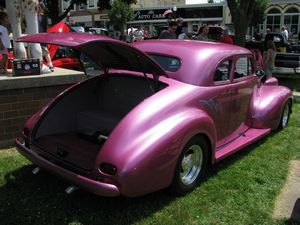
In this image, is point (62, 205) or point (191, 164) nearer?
point (62, 205)

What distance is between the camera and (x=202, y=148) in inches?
168

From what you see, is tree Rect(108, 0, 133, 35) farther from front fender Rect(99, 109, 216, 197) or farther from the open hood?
front fender Rect(99, 109, 216, 197)

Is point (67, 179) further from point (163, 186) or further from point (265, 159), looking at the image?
point (265, 159)

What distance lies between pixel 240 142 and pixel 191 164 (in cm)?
118

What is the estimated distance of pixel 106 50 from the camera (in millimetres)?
4125

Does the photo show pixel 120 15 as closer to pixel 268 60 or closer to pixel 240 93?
pixel 268 60

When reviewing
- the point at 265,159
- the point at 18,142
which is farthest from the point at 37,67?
the point at 265,159

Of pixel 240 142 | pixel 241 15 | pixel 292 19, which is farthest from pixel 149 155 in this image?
pixel 292 19

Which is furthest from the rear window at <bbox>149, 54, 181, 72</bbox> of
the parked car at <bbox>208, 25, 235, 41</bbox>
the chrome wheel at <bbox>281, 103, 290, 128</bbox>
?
the parked car at <bbox>208, 25, 235, 41</bbox>

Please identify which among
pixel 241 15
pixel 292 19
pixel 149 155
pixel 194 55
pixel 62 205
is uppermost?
pixel 241 15

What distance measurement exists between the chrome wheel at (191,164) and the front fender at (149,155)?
0.29m

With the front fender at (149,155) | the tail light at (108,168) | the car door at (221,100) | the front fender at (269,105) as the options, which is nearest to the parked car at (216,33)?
→ the front fender at (269,105)

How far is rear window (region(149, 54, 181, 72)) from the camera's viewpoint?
15.0 ft

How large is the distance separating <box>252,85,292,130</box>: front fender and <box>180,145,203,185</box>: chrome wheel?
1.77 meters
